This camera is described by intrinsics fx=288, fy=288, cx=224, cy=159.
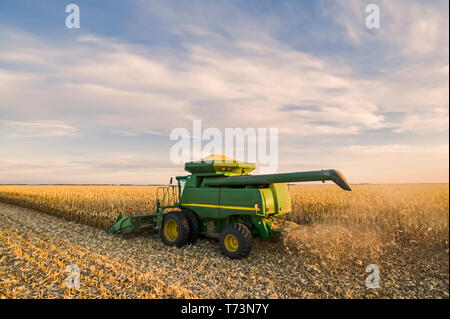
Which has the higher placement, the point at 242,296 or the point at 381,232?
the point at 381,232

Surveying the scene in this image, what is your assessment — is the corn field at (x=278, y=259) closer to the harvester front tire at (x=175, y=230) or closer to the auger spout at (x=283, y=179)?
the harvester front tire at (x=175, y=230)

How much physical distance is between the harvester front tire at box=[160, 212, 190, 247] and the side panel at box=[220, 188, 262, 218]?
1454 mm

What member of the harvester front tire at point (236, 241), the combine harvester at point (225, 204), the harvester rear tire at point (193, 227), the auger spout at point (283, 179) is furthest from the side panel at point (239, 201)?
the harvester rear tire at point (193, 227)

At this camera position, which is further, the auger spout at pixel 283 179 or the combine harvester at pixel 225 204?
the combine harvester at pixel 225 204

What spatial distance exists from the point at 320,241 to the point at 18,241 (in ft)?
35.1

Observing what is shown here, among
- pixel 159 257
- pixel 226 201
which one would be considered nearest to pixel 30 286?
pixel 159 257

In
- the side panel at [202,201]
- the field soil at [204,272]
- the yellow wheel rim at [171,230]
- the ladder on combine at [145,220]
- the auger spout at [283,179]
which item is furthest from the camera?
the ladder on combine at [145,220]

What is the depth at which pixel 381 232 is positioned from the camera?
32.7 ft

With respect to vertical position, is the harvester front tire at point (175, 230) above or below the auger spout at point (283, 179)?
below

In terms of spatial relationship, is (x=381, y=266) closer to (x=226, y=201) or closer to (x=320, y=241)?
(x=320, y=241)

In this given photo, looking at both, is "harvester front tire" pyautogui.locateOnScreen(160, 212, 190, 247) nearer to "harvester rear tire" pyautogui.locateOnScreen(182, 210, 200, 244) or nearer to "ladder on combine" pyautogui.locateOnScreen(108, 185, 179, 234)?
"harvester rear tire" pyautogui.locateOnScreen(182, 210, 200, 244)

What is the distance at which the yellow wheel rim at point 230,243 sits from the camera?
8.56 m

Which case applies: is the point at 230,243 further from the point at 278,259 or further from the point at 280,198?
the point at 280,198

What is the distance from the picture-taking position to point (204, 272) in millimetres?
7449
